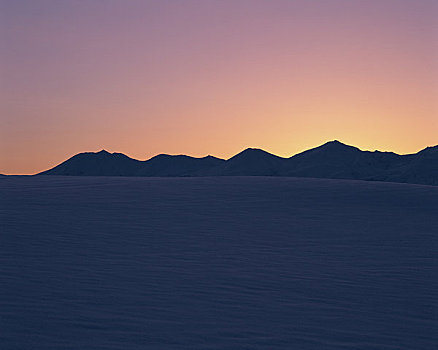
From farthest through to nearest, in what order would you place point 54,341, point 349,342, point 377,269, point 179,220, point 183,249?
point 179,220 < point 183,249 < point 377,269 < point 349,342 < point 54,341

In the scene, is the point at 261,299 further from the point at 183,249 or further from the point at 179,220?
the point at 179,220

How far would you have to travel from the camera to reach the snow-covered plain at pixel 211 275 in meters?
5.16

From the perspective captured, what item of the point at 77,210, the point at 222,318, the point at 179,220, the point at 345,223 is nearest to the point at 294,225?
the point at 345,223

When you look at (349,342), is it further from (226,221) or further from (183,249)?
(226,221)

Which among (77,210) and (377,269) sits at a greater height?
(77,210)

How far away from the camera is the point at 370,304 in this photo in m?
6.54

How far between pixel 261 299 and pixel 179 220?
23.0 ft

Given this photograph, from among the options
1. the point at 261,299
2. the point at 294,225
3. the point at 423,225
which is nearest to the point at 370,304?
the point at 261,299

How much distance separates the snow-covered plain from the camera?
5156 mm

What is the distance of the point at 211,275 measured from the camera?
769 cm

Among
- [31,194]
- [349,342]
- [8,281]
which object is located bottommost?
[349,342]

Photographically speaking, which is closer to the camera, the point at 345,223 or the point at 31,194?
the point at 345,223

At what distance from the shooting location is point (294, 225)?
13375 mm

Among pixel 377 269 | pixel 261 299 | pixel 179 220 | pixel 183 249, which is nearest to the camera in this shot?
pixel 261 299
